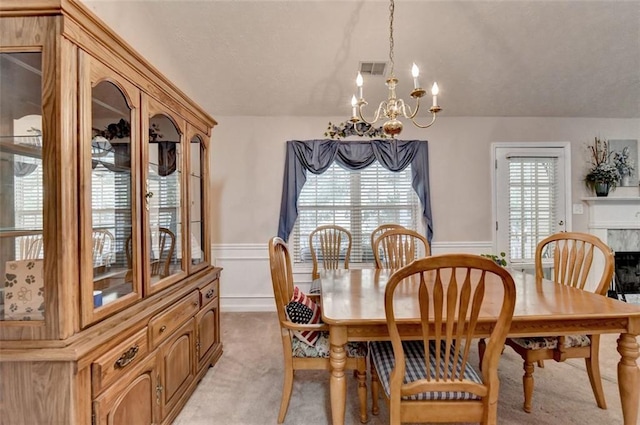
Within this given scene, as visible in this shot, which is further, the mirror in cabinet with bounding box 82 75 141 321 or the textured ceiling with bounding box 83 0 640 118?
the textured ceiling with bounding box 83 0 640 118

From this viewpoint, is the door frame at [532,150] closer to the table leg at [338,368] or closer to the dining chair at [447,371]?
the dining chair at [447,371]

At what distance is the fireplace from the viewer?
388 cm

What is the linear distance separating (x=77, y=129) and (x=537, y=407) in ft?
9.18

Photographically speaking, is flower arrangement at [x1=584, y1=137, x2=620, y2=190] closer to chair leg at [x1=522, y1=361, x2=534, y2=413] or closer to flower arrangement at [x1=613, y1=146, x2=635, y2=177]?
flower arrangement at [x1=613, y1=146, x2=635, y2=177]

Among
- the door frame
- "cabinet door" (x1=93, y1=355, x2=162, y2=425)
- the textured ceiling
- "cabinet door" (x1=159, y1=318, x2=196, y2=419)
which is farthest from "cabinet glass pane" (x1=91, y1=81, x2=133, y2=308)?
the door frame

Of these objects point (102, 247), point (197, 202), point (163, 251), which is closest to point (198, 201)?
point (197, 202)

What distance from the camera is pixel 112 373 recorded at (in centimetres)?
122

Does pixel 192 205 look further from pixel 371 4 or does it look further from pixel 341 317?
pixel 371 4

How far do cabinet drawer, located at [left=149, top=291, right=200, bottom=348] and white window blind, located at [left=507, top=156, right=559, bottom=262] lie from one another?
3.82 meters

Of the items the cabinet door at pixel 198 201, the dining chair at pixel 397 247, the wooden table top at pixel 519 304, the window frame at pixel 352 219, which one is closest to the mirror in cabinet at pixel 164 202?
the cabinet door at pixel 198 201

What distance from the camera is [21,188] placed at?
1.14m

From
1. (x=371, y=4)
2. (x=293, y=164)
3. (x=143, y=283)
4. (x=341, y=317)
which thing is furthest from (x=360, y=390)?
(x=371, y=4)

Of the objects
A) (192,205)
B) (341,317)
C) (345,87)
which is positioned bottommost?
(341,317)

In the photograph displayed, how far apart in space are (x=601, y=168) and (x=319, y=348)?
438 centimetres
